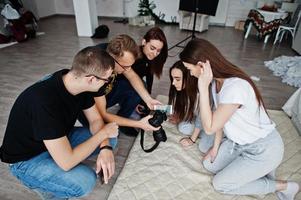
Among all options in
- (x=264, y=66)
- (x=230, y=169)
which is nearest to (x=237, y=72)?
(x=230, y=169)

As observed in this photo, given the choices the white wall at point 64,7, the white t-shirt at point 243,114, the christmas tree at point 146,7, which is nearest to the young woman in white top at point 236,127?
the white t-shirt at point 243,114

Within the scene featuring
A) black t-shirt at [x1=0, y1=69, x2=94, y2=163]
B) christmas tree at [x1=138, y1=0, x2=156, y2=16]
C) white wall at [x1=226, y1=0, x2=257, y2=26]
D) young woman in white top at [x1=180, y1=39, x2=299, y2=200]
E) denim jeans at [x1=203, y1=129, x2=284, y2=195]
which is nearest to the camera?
black t-shirt at [x1=0, y1=69, x2=94, y2=163]

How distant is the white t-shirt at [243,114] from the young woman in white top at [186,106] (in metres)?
0.28

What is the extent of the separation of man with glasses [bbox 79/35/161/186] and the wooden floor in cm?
30

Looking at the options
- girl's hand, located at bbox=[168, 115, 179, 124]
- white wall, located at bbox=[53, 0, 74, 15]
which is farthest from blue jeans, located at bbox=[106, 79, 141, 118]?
white wall, located at bbox=[53, 0, 74, 15]

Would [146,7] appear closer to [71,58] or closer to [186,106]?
[71,58]

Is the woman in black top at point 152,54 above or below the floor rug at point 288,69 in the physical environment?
above

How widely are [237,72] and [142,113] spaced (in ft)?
3.07

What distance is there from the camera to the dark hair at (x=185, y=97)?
1.45 meters

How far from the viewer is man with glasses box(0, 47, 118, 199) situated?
2.84ft

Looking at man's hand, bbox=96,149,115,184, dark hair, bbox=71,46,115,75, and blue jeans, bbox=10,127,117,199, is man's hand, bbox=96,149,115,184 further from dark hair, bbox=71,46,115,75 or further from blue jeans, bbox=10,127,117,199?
dark hair, bbox=71,46,115,75

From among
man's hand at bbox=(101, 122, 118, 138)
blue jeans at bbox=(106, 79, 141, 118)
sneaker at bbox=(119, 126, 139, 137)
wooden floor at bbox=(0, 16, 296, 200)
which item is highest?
man's hand at bbox=(101, 122, 118, 138)

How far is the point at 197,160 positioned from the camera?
1524 millimetres

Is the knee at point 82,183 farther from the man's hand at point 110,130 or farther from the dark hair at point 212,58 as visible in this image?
the dark hair at point 212,58
